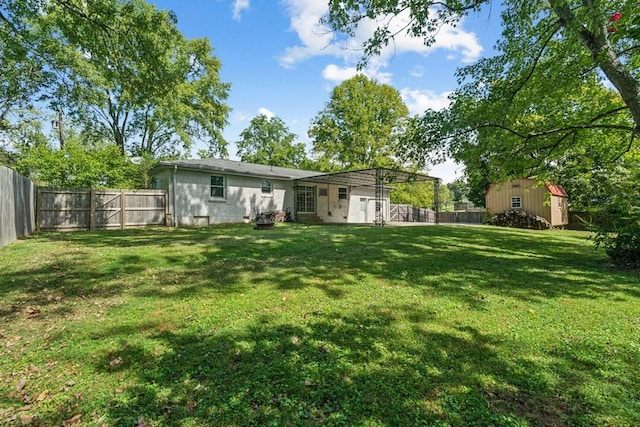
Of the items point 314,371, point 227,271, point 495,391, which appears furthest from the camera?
point 227,271

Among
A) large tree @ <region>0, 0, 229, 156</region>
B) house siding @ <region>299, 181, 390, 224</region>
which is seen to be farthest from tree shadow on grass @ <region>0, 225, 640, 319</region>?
house siding @ <region>299, 181, 390, 224</region>

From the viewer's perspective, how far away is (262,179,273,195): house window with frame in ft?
56.4

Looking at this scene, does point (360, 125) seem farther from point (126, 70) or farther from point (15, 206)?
point (15, 206)

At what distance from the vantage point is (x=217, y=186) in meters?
15.3

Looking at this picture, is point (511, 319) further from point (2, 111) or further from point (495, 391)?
point (2, 111)

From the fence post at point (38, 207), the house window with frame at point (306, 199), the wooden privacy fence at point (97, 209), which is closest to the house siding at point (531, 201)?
the house window with frame at point (306, 199)

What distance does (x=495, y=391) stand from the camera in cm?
235

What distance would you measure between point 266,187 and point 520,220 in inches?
661

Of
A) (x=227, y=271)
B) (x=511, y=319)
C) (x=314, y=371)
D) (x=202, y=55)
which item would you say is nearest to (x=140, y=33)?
(x=227, y=271)

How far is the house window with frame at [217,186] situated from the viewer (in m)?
15.2

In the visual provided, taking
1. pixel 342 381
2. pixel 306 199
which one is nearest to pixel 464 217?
pixel 306 199

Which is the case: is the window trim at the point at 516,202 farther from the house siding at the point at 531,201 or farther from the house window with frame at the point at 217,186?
the house window with frame at the point at 217,186

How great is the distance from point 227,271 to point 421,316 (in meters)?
3.43

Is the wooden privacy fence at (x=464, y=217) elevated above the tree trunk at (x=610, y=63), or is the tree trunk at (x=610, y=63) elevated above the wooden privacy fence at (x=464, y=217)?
the tree trunk at (x=610, y=63)
